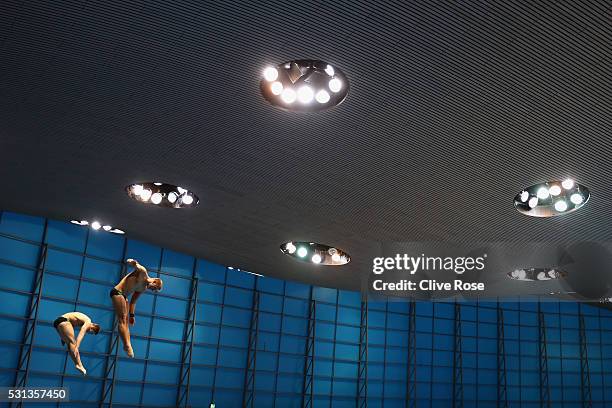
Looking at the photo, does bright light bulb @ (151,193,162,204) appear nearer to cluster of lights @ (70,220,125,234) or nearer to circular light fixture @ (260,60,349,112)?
cluster of lights @ (70,220,125,234)

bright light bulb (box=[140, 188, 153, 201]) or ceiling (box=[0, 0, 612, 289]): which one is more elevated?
bright light bulb (box=[140, 188, 153, 201])

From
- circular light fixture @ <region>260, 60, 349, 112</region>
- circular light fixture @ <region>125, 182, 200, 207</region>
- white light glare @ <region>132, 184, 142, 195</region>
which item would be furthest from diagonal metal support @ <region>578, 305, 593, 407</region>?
circular light fixture @ <region>260, 60, 349, 112</region>

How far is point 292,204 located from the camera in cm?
1875

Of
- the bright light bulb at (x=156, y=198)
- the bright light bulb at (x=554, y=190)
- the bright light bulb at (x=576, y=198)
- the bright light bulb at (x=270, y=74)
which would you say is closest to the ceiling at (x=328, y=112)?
the bright light bulb at (x=270, y=74)

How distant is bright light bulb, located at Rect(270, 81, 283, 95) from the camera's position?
1159 cm

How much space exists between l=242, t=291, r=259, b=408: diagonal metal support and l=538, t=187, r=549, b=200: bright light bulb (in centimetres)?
1817

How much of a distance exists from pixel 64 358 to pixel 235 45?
19.3m

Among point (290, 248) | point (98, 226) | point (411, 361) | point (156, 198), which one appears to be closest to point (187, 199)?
point (156, 198)

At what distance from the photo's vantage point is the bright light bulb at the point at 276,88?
11.6 meters

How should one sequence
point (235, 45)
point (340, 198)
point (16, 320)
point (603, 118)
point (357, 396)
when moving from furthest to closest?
point (357, 396) < point (16, 320) < point (340, 198) < point (603, 118) < point (235, 45)

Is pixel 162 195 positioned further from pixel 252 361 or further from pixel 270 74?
pixel 252 361

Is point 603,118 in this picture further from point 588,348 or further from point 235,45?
point 588,348

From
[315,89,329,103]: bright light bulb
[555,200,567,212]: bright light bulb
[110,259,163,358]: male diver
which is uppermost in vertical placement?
[315,89,329,103]: bright light bulb

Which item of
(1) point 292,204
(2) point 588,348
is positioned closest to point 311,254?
(1) point 292,204
